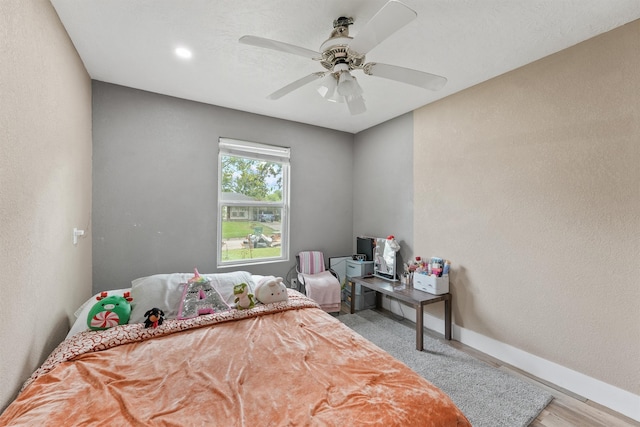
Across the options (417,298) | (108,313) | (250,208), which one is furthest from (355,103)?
(108,313)

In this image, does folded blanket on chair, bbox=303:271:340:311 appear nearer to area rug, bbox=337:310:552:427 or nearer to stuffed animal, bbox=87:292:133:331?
area rug, bbox=337:310:552:427

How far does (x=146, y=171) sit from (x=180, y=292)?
1409 mm

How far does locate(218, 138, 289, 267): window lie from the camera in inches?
131

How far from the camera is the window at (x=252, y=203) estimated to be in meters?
3.33

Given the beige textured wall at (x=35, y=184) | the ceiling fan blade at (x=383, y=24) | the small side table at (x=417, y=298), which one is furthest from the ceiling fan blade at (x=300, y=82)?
the small side table at (x=417, y=298)

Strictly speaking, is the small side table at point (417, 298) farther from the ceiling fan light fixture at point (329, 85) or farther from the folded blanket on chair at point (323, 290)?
the ceiling fan light fixture at point (329, 85)

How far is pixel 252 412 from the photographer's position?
3.64 ft

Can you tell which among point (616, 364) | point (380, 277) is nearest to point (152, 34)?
point (380, 277)

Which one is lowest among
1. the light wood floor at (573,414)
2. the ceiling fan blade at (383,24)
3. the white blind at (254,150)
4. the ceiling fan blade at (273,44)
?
the light wood floor at (573,414)

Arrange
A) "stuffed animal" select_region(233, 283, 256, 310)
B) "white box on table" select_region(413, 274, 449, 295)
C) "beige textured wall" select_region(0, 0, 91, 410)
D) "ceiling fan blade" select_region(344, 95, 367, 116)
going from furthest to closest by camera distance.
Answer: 1. "white box on table" select_region(413, 274, 449, 295)
2. "stuffed animal" select_region(233, 283, 256, 310)
3. "ceiling fan blade" select_region(344, 95, 367, 116)
4. "beige textured wall" select_region(0, 0, 91, 410)

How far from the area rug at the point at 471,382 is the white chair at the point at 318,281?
0.51 m

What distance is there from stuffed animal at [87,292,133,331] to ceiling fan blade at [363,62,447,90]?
2375 millimetres

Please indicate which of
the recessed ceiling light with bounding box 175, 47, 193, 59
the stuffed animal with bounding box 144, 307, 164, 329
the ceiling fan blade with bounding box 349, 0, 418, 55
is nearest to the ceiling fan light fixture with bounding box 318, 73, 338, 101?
the ceiling fan blade with bounding box 349, 0, 418, 55

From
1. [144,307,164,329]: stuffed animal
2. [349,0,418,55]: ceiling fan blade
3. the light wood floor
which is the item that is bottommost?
the light wood floor
